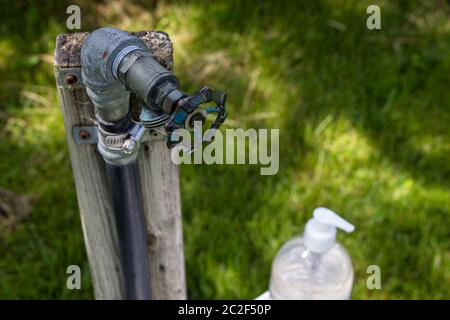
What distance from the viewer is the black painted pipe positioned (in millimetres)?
1635

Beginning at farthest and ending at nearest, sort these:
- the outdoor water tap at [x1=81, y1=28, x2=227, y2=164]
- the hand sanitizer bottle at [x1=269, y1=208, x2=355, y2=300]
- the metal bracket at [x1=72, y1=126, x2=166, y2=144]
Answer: the hand sanitizer bottle at [x1=269, y1=208, x2=355, y2=300] → the metal bracket at [x1=72, y1=126, x2=166, y2=144] → the outdoor water tap at [x1=81, y1=28, x2=227, y2=164]

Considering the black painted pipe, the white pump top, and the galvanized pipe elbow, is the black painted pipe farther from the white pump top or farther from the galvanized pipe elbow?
the white pump top

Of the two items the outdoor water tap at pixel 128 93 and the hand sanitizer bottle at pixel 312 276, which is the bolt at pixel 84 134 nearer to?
the outdoor water tap at pixel 128 93

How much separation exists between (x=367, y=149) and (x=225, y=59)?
815 mm

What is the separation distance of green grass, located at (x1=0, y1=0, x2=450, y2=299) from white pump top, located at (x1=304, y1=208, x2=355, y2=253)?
0.58 m

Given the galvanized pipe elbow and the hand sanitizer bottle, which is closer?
the galvanized pipe elbow

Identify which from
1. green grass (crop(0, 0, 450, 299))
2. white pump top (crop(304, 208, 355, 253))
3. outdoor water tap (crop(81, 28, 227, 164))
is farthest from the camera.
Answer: green grass (crop(0, 0, 450, 299))

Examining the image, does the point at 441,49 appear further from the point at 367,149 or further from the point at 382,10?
the point at 367,149

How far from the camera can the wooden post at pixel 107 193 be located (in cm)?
155

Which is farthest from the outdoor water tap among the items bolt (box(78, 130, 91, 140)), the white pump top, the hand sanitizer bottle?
the hand sanitizer bottle

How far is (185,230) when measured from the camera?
8.51 feet

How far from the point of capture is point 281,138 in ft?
9.56
